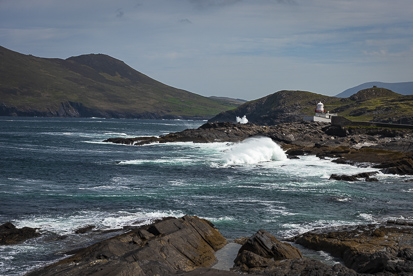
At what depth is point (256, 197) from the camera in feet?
120

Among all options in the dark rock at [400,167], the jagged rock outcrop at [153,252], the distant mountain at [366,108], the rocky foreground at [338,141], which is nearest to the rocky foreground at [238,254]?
the jagged rock outcrop at [153,252]

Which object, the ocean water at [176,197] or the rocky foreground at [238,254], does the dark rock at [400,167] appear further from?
the rocky foreground at [238,254]

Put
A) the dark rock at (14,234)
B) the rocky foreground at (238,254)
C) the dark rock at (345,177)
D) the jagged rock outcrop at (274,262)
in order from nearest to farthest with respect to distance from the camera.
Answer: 1. the rocky foreground at (238,254)
2. the jagged rock outcrop at (274,262)
3. the dark rock at (14,234)
4. the dark rock at (345,177)

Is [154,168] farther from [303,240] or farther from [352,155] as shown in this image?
[303,240]

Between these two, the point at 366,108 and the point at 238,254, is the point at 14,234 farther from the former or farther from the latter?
the point at 366,108

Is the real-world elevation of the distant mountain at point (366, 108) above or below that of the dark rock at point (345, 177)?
above

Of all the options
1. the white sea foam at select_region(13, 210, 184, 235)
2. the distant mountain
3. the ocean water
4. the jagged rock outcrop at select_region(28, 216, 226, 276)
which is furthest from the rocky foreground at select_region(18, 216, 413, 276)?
the distant mountain

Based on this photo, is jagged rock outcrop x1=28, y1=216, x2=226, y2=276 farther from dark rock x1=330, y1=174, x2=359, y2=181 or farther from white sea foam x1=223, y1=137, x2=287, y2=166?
white sea foam x1=223, y1=137, x2=287, y2=166

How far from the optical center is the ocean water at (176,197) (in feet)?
86.9

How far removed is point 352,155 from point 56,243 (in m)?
48.2

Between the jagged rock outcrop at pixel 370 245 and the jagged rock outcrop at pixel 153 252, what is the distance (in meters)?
5.14

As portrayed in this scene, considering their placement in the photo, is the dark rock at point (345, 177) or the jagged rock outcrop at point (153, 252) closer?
the jagged rock outcrop at point (153, 252)

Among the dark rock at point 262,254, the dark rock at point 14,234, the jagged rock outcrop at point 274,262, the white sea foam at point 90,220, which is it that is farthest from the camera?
the white sea foam at point 90,220

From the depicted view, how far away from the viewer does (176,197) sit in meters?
36.6
